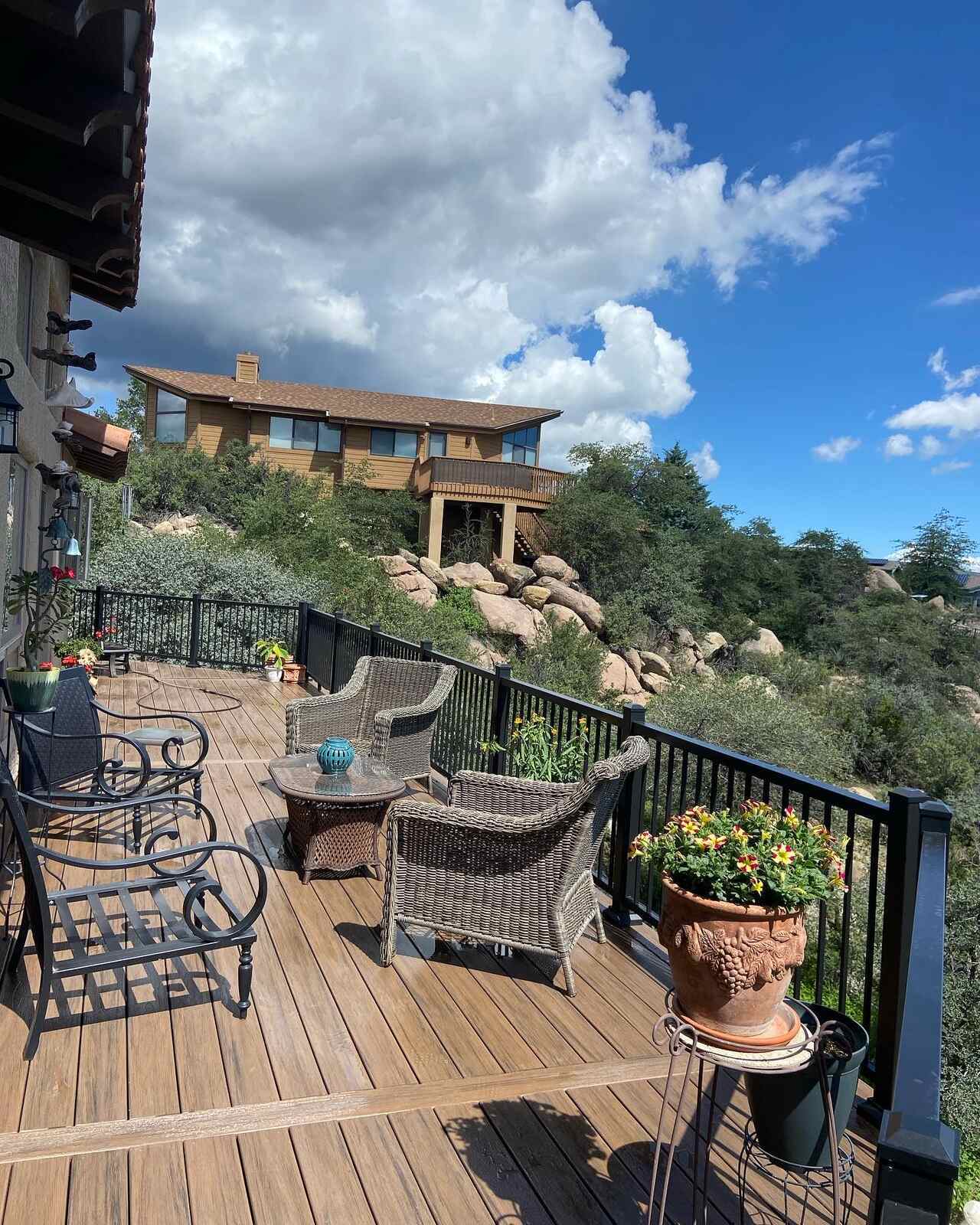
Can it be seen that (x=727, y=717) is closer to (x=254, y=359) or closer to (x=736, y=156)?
(x=254, y=359)

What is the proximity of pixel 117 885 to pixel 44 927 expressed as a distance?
657mm

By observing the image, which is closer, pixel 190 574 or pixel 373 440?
pixel 190 574

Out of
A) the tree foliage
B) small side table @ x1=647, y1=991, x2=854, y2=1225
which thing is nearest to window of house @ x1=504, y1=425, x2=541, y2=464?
the tree foliage

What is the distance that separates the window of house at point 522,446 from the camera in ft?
91.0

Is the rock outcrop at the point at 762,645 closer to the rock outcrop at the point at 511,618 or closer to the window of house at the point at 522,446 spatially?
the rock outcrop at the point at 511,618

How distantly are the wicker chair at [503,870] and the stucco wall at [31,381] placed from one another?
3177 mm

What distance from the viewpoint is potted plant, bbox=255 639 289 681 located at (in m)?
10.7

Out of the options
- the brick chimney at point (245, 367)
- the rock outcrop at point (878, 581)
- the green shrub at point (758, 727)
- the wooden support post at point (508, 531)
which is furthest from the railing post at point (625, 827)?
the rock outcrop at point (878, 581)

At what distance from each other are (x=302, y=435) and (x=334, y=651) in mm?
18076

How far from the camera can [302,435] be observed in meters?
25.6

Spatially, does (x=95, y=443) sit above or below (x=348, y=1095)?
above

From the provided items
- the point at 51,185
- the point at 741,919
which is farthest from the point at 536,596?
the point at 741,919

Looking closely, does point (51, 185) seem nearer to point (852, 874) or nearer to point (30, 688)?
point (30, 688)

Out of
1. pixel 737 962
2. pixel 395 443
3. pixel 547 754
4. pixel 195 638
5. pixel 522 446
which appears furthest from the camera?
pixel 522 446
